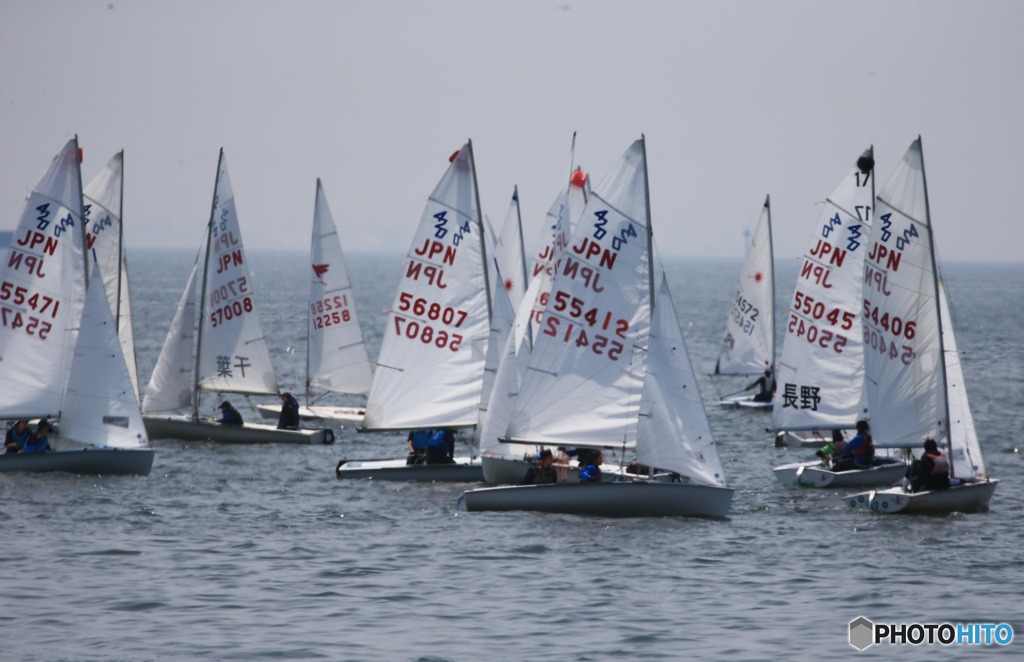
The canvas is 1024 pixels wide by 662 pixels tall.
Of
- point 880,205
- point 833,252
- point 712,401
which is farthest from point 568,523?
point 712,401

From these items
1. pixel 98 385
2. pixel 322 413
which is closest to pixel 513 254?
pixel 322 413

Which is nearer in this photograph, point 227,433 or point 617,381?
point 617,381

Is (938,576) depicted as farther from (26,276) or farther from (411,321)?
(26,276)

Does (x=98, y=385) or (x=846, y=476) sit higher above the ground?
(x=98, y=385)

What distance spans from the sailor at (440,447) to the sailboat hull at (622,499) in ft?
13.0

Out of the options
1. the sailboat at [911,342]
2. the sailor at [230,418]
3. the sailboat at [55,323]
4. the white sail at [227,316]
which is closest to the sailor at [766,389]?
the sailboat at [911,342]

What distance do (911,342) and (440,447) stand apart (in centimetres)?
1033

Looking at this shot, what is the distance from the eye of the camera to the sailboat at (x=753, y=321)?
40.1 metres

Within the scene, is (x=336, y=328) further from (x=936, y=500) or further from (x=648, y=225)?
(x=936, y=500)

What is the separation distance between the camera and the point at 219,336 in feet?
106

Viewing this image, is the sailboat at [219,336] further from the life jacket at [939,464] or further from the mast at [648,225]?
the life jacket at [939,464]

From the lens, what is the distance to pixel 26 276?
82.7 feet

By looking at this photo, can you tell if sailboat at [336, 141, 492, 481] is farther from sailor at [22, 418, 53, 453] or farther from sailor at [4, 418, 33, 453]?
sailor at [4, 418, 33, 453]

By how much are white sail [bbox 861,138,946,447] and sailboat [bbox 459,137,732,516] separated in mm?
4443
